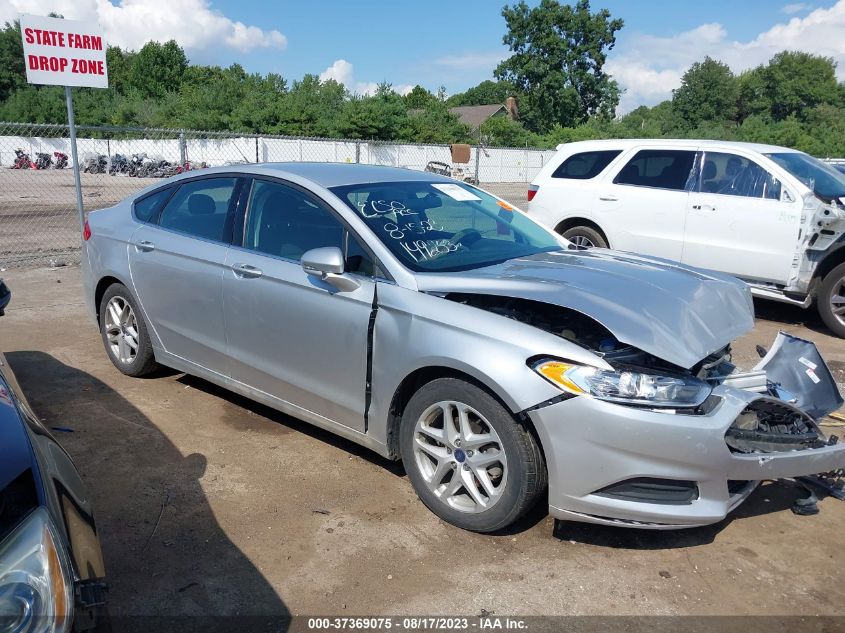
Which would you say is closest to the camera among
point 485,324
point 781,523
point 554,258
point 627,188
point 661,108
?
point 485,324

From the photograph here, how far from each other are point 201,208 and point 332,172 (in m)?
1.04

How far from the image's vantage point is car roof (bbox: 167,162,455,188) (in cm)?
405

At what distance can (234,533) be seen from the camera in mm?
3250

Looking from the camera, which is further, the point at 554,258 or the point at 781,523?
the point at 554,258

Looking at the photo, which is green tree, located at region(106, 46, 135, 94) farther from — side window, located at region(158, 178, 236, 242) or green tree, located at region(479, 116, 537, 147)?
side window, located at region(158, 178, 236, 242)

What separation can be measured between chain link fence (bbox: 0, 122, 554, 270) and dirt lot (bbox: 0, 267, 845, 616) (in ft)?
22.8

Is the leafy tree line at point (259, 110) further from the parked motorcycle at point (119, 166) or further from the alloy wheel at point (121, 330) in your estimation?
the alloy wheel at point (121, 330)

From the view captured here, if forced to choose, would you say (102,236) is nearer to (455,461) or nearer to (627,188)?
(455,461)

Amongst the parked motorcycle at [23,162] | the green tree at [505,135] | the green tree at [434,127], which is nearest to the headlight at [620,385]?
the green tree at [434,127]

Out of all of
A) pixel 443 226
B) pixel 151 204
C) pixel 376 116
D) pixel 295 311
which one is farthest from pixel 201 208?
pixel 376 116

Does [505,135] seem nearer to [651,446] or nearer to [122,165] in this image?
[122,165]

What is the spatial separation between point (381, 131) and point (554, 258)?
118 feet

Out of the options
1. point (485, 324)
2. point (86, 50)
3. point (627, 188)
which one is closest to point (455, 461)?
point (485, 324)

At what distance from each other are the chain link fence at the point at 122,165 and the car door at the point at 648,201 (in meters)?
7.36
